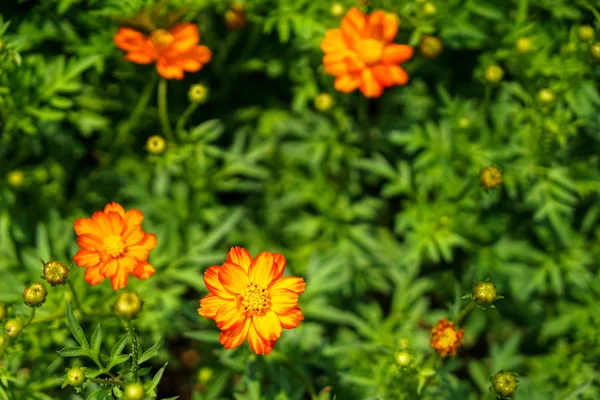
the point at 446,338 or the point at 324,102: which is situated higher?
the point at 324,102

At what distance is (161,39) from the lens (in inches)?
108

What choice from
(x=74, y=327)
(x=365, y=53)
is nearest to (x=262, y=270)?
(x=74, y=327)

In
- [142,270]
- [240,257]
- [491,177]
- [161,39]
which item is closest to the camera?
[240,257]

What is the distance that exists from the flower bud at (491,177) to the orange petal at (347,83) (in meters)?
0.70

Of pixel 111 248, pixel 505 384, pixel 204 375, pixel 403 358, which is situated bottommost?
pixel 204 375

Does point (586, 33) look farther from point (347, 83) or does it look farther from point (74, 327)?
point (74, 327)

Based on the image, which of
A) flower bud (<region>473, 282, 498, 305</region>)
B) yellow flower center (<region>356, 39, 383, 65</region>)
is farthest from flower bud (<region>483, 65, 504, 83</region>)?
flower bud (<region>473, 282, 498, 305</region>)

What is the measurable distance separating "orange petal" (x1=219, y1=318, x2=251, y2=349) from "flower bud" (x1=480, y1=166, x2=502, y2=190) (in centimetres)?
124

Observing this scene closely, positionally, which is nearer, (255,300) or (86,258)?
(255,300)

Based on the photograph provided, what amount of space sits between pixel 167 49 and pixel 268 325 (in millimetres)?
1405

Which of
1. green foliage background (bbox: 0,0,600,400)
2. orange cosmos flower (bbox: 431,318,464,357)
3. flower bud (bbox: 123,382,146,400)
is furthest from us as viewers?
green foliage background (bbox: 0,0,600,400)

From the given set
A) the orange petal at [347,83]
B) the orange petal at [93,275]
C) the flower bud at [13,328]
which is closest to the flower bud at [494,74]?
the orange petal at [347,83]

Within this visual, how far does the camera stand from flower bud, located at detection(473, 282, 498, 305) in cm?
212

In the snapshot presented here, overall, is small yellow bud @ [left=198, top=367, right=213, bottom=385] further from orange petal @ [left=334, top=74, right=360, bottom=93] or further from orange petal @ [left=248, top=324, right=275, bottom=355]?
orange petal @ [left=334, top=74, right=360, bottom=93]
